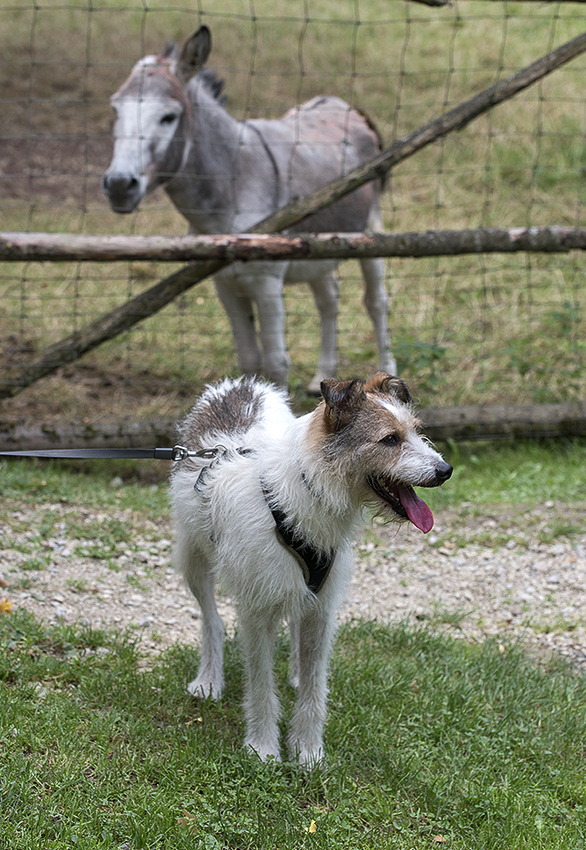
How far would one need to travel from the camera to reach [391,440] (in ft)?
8.81

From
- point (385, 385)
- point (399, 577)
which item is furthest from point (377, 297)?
point (385, 385)

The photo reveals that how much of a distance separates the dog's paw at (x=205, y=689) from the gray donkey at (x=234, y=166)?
10.0 ft

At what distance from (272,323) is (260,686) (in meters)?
3.38

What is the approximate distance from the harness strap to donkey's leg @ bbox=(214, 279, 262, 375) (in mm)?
3419

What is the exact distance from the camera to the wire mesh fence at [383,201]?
6.81 m

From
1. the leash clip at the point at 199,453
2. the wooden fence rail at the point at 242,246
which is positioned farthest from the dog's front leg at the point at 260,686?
the wooden fence rail at the point at 242,246

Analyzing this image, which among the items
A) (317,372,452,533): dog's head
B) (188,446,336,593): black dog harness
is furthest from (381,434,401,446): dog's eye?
(188,446,336,593): black dog harness

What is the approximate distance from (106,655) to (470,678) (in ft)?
5.40

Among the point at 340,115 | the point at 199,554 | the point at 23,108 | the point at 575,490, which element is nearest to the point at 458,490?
the point at 575,490

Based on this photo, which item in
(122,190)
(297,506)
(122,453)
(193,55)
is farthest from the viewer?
→ (193,55)

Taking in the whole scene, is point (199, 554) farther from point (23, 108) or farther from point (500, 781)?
point (23, 108)

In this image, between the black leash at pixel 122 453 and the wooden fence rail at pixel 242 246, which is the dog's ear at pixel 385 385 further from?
the wooden fence rail at pixel 242 246

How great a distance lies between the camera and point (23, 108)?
1259cm

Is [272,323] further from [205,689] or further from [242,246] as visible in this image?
[205,689]
